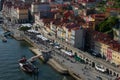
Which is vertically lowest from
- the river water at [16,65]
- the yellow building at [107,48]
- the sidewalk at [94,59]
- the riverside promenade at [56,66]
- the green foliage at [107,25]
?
the river water at [16,65]

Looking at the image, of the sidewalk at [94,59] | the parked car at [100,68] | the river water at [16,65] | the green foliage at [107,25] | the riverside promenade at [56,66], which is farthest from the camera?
the green foliage at [107,25]

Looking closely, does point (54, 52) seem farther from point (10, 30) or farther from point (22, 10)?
point (22, 10)

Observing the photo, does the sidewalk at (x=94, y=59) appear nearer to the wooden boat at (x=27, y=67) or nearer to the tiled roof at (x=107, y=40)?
the tiled roof at (x=107, y=40)

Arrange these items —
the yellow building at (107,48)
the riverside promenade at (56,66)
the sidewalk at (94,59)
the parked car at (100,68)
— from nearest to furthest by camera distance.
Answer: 1. the sidewalk at (94,59)
2. the parked car at (100,68)
3. the riverside promenade at (56,66)
4. the yellow building at (107,48)

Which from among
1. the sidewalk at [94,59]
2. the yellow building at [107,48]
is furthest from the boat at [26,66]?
the yellow building at [107,48]

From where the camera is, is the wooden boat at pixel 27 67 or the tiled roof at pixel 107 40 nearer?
the wooden boat at pixel 27 67

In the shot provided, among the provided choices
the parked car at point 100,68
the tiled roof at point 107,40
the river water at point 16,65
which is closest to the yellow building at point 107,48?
the tiled roof at point 107,40

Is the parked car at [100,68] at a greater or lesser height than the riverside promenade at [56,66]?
greater

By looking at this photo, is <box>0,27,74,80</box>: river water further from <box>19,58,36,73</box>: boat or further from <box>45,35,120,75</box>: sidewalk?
<box>45,35,120,75</box>: sidewalk
